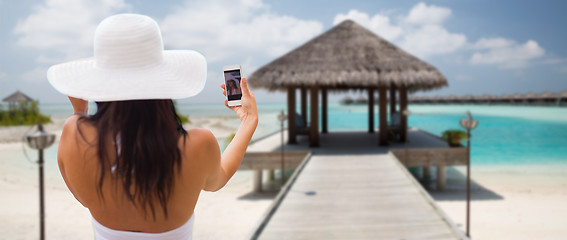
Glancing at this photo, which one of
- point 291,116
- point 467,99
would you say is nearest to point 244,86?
point 291,116

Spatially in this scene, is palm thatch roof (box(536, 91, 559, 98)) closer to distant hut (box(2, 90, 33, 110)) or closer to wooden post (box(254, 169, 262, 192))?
wooden post (box(254, 169, 262, 192))

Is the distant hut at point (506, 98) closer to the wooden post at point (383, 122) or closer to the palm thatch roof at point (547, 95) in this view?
the palm thatch roof at point (547, 95)

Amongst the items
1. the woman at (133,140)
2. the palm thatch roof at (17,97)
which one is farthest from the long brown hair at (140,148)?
the palm thatch roof at (17,97)

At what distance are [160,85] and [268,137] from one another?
1027 centimetres

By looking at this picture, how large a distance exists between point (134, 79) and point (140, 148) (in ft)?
0.51

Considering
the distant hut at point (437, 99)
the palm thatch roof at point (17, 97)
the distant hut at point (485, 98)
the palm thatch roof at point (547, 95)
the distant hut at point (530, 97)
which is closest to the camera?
the palm thatch roof at point (17, 97)

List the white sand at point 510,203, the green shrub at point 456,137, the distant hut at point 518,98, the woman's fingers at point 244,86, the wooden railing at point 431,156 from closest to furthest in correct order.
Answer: the woman's fingers at point 244,86, the white sand at point 510,203, the wooden railing at point 431,156, the green shrub at point 456,137, the distant hut at point 518,98

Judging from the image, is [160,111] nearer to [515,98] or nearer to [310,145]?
[310,145]

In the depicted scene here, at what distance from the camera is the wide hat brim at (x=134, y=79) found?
78 cm

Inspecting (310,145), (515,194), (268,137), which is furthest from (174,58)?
(268,137)

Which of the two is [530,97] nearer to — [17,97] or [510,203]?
[510,203]

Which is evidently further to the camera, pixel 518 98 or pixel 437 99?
pixel 437 99

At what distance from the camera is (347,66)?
8.55 metres

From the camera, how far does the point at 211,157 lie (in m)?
0.83
